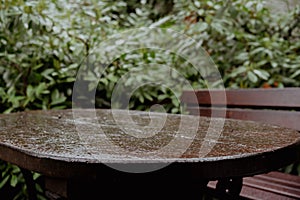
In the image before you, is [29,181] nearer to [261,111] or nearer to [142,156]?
[142,156]

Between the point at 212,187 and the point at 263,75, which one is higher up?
the point at 263,75

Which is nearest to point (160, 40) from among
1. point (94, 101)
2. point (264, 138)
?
point (94, 101)

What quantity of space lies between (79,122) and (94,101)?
51.9 inches

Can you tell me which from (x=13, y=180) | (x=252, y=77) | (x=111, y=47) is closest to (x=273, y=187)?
(x=252, y=77)

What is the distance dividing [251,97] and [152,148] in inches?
53.1

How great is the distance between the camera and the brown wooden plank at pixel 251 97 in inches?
72.8

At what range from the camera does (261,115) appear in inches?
80.4

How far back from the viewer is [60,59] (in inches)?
104

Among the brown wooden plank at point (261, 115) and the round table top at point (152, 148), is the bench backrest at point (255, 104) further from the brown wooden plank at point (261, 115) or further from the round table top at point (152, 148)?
the round table top at point (152, 148)

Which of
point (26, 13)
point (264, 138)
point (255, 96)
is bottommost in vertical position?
point (255, 96)

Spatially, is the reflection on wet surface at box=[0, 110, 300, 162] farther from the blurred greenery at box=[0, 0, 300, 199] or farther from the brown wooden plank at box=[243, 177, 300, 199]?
the blurred greenery at box=[0, 0, 300, 199]

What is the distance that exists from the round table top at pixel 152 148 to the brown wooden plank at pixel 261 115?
67 centimetres

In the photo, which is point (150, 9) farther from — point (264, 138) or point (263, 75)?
point (264, 138)

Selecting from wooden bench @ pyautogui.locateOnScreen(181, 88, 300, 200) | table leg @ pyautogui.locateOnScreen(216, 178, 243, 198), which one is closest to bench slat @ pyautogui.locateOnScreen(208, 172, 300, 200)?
wooden bench @ pyautogui.locateOnScreen(181, 88, 300, 200)
